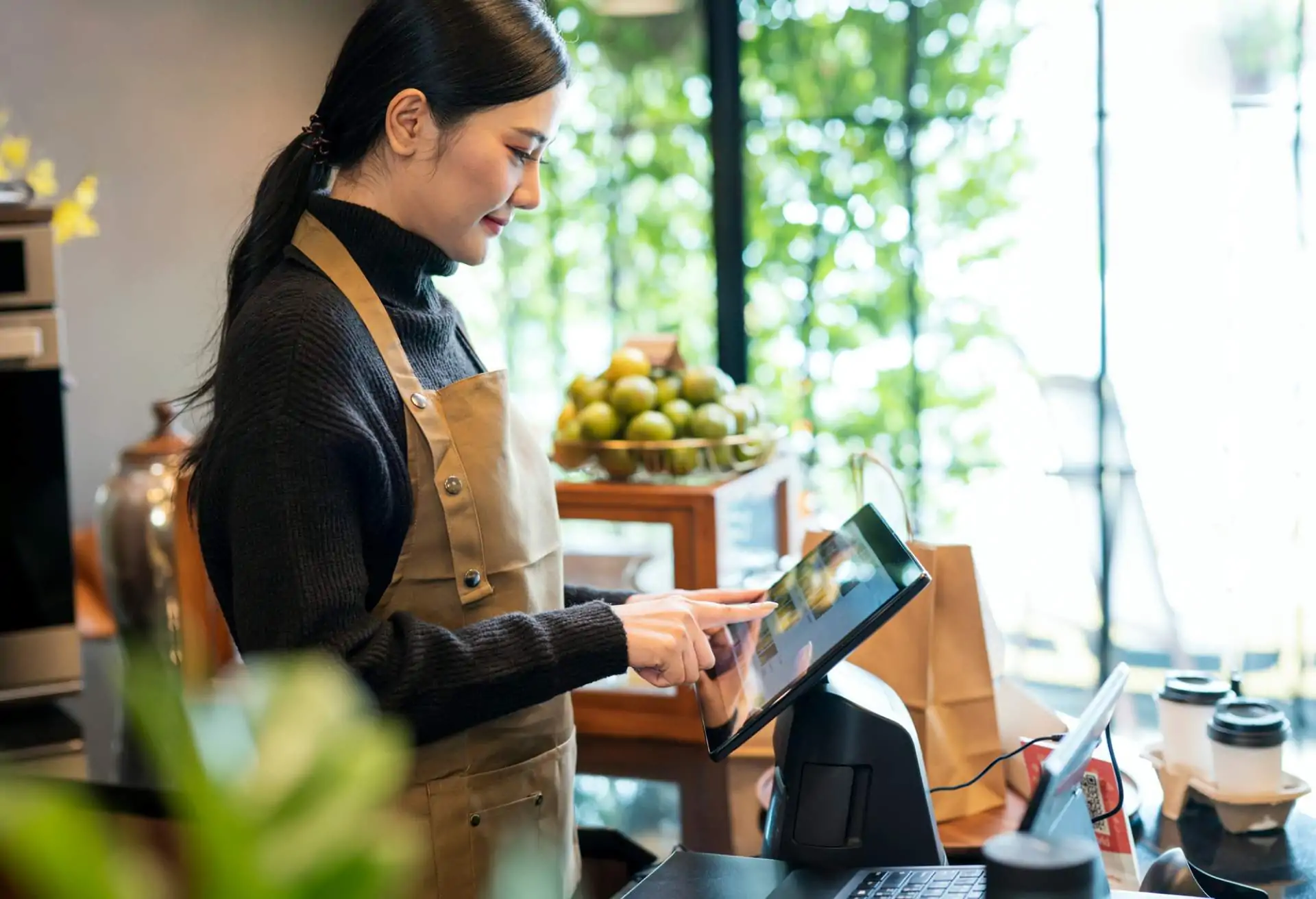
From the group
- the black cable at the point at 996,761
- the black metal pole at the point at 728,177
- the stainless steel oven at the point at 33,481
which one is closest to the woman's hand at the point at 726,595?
the black cable at the point at 996,761

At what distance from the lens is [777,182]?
12.6 ft

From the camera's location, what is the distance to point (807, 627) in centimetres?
113

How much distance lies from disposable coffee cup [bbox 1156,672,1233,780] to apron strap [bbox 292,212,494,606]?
2.49ft

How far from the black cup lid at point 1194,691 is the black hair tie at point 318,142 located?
1021mm

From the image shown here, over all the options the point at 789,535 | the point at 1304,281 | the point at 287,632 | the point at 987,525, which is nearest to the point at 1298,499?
the point at 1304,281

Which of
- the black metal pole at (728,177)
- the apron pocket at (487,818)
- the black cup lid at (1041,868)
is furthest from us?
the black metal pole at (728,177)

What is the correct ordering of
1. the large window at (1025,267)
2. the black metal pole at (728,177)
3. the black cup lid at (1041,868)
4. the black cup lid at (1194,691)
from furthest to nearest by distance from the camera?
the black metal pole at (728,177) → the large window at (1025,267) → the black cup lid at (1194,691) → the black cup lid at (1041,868)

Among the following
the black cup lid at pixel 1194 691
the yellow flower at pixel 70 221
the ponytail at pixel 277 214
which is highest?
the yellow flower at pixel 70 221

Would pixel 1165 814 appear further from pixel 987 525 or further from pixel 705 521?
pixel 987 525

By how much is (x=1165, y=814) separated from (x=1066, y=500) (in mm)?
2272

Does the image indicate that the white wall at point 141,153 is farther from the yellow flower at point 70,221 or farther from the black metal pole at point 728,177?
the black metal pole at point 728,177

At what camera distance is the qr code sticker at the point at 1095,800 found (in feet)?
4.00

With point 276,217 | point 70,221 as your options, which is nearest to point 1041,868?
point 276,217

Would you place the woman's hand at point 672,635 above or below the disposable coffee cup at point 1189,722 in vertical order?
above
